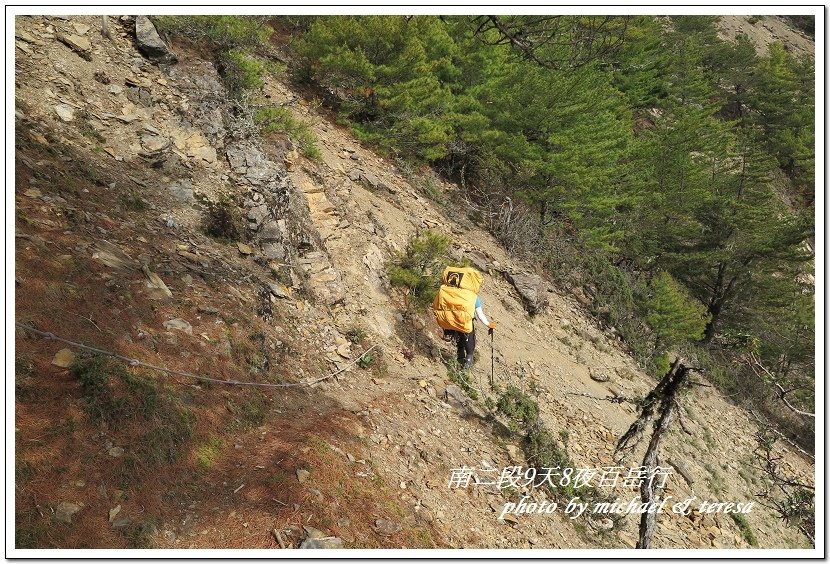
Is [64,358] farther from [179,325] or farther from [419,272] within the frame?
[419,272]

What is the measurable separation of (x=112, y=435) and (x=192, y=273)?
2658mm

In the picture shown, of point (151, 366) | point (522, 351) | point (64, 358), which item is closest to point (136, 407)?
point (151, 366)

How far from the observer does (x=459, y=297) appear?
22.8ft

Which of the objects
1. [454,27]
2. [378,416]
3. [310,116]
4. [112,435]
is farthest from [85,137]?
[454,27]

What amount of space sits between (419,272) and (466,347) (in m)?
1.98

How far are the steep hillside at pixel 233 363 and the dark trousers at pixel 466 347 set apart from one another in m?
0.41

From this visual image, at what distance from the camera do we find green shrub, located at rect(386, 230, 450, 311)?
8.60 m

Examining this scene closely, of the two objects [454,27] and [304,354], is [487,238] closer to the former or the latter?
[454,27]

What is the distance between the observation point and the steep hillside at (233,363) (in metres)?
3.66

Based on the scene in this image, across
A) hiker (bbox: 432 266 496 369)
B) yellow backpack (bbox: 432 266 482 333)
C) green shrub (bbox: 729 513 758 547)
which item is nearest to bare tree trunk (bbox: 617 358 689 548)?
hiker (bbox: 432 266 496 369)

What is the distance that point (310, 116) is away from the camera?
42.3 feet

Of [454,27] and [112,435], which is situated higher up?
[454,27]

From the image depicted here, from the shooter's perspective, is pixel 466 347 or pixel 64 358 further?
pixel 466 347

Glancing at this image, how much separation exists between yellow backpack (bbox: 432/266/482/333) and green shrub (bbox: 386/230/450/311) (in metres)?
1.51
